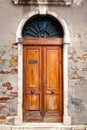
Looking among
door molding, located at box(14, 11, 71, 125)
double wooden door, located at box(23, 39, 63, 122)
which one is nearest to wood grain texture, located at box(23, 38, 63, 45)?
double wooden door, located at box(23, 39, 63, 122)

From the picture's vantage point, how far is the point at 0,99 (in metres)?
8.92

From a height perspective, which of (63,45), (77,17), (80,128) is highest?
(77,17)

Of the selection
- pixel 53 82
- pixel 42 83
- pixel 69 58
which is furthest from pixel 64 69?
pixel 42 83

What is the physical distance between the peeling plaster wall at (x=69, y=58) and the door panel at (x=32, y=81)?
343 millimetres

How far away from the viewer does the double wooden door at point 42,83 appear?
361 inches

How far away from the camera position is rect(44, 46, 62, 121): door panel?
9195 millimetres

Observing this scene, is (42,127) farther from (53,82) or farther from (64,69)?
(64,69)

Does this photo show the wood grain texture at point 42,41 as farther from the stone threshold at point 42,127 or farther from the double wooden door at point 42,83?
the stone threshold at point 42,127

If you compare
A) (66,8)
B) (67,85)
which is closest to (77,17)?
(66,8)

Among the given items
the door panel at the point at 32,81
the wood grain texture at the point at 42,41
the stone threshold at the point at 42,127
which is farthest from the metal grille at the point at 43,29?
the stone threshold at the point at 42,127

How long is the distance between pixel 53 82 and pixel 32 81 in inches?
21.9

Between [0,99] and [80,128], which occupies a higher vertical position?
[0,99]

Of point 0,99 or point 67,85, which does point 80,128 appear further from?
point 0,99

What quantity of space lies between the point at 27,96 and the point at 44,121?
790mm
